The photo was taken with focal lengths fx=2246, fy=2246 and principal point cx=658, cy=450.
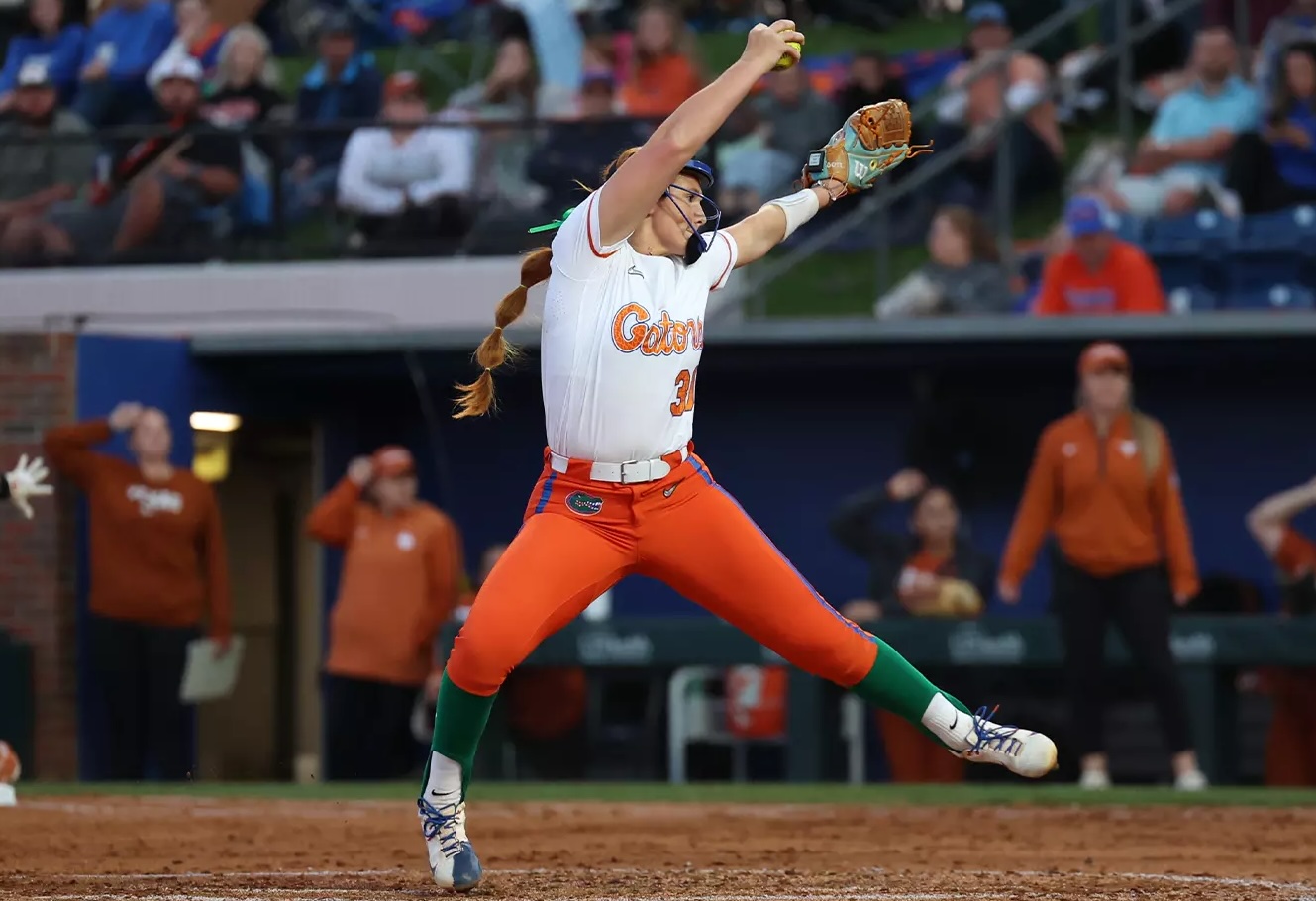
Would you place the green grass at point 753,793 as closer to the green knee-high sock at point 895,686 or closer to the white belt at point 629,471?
the green knee-high sock at point 895,686

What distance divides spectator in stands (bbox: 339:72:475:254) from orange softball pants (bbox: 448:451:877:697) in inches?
288

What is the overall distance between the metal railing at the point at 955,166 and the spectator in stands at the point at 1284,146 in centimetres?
92

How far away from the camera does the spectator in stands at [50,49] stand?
15.1 meters

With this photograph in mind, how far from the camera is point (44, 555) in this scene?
11578 millimetres

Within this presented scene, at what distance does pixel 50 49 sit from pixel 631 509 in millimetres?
10985

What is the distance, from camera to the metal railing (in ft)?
41.0

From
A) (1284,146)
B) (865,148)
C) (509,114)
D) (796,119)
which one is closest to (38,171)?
(509,114)

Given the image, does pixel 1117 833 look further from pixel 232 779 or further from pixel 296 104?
pixel 296 104

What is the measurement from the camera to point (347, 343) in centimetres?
1238

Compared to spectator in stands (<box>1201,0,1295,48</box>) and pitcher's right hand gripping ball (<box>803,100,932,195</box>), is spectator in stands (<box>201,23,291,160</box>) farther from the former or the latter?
pitcher's right hand gripping ball (<box>803,100,932,195</box>)

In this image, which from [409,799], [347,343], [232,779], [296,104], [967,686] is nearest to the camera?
[409,799]

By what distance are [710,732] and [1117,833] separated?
11.6 feet

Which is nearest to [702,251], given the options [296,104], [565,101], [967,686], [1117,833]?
[1117,833]

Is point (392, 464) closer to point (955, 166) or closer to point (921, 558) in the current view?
point (921, 558)
